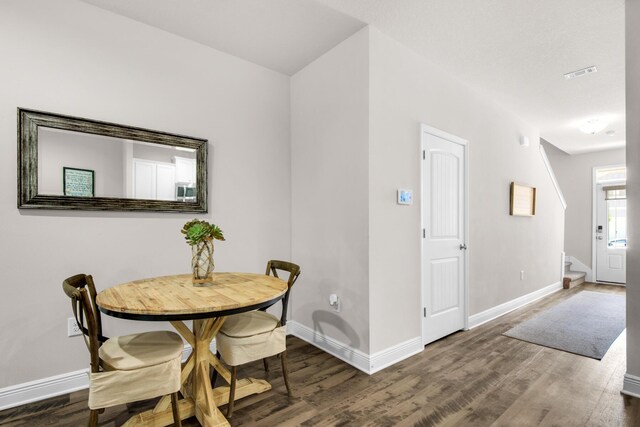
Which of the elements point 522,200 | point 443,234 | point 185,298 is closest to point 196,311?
point 185,298

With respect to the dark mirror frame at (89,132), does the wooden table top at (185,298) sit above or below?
below

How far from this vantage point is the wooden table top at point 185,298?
149 centimetres

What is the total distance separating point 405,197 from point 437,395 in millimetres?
1504

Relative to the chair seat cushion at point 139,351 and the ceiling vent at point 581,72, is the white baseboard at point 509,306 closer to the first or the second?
the ceiling vent at point 581,72

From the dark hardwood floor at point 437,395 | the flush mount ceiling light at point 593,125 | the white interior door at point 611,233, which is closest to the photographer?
the dark hardwood floor at point 437,395

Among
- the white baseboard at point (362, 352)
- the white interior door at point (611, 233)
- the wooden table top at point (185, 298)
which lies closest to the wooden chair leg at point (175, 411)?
the wooden table top at point (185, 298)

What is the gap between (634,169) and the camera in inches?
85.0

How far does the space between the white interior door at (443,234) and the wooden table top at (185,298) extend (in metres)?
1.64

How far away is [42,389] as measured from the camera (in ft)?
6.82

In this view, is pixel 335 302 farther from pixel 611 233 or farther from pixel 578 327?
pixel 611 233

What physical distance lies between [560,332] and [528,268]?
137 cm

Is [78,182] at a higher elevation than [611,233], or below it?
higher

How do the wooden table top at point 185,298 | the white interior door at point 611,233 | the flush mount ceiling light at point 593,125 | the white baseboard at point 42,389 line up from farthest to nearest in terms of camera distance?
the white interior door at point 611,233
the flush mount ceiling light at point 593,125
the white baseboard at point 42,389
the wooden table top at point 185,298

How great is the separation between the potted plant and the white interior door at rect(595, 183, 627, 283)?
25.0ft
